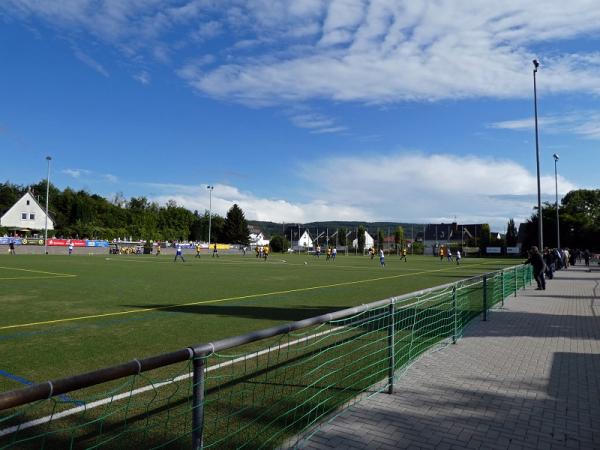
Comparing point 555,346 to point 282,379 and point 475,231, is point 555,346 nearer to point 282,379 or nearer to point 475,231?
point 282,379

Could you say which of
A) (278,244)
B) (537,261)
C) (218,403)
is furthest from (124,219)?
(218,403)

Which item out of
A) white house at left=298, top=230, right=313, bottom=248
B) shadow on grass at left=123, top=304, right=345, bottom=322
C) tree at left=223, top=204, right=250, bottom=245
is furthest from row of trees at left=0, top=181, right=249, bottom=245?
shadow on grass at left=123, top=304, right=345, bottom=322

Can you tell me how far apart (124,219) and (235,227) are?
949 inches

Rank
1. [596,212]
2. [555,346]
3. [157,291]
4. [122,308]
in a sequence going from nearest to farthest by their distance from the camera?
[555,346] → [122,308] → [157,291] → [596,212]

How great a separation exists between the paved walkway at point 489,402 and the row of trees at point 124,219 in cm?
8618

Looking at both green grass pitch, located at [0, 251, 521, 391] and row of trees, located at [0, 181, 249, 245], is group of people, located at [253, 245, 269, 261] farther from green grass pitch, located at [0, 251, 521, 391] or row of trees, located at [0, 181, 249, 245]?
row of trees, located at [0, 181, 249, 245]

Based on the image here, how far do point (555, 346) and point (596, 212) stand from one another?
9552 centimetres

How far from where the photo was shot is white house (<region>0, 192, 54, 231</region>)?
78688 mm

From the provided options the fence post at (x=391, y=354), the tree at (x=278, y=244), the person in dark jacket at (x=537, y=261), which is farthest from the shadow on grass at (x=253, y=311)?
the tree at (x=278, y=244)

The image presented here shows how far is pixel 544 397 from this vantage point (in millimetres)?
5555

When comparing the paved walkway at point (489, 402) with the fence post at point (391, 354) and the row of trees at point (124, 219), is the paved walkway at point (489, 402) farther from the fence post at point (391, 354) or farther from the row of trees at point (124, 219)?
the row of trees at point (124, 219)

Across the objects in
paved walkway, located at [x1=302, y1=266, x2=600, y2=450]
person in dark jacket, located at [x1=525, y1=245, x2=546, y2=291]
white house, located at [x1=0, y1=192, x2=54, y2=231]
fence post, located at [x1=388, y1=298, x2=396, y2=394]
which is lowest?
paved walkway, located at [x1=302, y1=266, x2=600, y2=450]

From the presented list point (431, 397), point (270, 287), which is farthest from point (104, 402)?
point (270, 287)

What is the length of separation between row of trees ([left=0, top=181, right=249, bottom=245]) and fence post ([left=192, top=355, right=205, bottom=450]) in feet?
291
